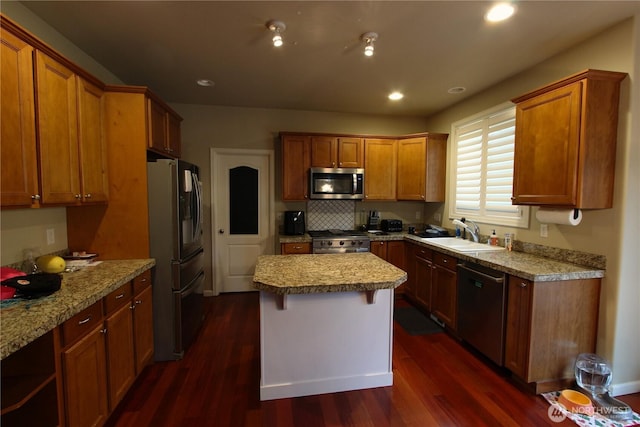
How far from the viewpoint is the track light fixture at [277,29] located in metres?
2.07

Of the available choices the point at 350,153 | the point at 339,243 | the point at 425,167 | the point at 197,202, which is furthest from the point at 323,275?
the point at 425,167

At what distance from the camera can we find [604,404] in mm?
2029

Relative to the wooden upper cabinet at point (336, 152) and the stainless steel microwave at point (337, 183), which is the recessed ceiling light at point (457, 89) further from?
the stainless steel microwave at point (337, 183)

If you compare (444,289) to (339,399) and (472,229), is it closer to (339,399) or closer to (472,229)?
(472,229)

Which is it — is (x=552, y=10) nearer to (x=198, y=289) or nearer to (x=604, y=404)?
(x=604, y=404)

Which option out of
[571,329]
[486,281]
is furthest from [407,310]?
[571,329]

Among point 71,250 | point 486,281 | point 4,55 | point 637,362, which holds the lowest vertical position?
point 637,362

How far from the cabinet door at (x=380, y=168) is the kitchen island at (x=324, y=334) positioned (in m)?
2.13

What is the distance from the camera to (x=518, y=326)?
220 cm

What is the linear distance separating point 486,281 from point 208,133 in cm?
377

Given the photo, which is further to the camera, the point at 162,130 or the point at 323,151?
the point at 323,151

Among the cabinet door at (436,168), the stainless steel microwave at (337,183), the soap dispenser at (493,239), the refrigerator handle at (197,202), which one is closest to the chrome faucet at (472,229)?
the soap dispenser at (493,239)

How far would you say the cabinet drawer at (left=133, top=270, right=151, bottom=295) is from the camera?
2.18m

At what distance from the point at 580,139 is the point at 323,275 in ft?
6.77
